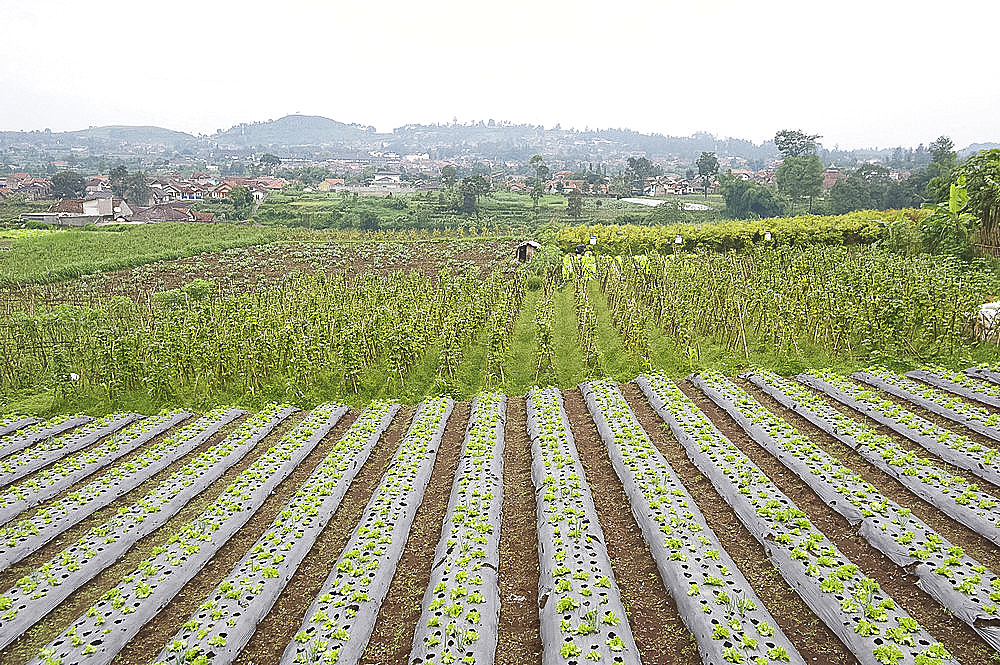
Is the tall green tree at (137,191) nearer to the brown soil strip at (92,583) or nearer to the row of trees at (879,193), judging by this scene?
the row of trees at (879,193)

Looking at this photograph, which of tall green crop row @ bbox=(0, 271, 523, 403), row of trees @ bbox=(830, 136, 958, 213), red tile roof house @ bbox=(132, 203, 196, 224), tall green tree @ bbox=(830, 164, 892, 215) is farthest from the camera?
red tile roof house @ bbox=(132, 203, 196, 224)

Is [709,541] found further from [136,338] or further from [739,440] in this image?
[136,338]

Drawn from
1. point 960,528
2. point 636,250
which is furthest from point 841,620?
point 636,250

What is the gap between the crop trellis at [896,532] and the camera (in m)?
3.75

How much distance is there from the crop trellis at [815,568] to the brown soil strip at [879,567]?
0.17 m

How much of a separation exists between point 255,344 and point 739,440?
23.3ft

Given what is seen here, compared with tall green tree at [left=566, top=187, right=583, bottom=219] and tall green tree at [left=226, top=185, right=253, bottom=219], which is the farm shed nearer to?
tall green tree at [left=566, top=187, right=583, bottom=219]

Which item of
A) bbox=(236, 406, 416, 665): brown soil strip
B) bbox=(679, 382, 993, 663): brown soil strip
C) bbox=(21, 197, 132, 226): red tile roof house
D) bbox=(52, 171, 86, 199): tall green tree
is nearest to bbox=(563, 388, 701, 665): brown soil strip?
bbox=(679, 382, 993, 663): brown soil strip

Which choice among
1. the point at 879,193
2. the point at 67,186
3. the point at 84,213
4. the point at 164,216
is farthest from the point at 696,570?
the point at 67,186

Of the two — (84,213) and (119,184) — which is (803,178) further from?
(119,184)

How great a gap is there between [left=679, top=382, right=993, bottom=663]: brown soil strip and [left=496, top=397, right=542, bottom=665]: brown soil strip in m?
2.21

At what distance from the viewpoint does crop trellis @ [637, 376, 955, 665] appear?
3414 mm

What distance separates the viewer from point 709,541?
15.1 feet

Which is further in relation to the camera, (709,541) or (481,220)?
(481,220)
